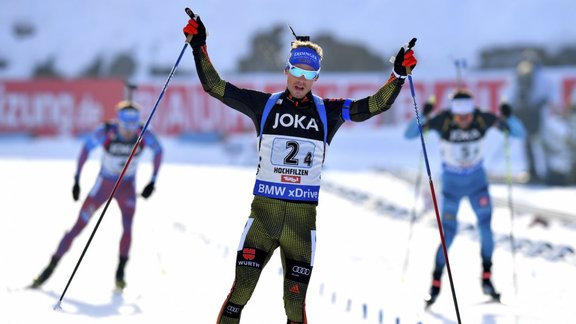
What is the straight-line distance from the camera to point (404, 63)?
Result: 18.6 ft

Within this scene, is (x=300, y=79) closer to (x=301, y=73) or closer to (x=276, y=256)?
(x=301, y=73)

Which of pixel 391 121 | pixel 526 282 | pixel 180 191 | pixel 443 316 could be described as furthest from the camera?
pixel 391 121

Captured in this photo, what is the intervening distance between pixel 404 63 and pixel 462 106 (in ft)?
12.6

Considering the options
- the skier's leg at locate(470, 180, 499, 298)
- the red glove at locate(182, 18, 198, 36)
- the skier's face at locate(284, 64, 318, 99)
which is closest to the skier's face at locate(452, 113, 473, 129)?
the skier's leg at locate(470, 180, 499, 298)

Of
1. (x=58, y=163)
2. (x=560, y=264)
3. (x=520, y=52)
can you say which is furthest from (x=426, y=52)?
(x=560, y=264)

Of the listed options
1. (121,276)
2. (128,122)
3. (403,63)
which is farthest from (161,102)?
(403,63)

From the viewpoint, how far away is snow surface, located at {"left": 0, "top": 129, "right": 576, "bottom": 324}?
814cm

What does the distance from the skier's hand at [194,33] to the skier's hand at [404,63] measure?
1397mm

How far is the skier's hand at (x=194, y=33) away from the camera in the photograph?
5.65 m

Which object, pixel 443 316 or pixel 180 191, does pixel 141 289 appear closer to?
pixel 443 316

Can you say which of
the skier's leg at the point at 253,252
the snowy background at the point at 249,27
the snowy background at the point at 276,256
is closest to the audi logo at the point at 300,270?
the skier's leg at the point at 253,252

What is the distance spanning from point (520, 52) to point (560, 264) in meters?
30.9

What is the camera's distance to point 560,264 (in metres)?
11.5

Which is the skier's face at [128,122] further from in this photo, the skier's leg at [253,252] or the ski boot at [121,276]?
the skier's leg at [253,252]
